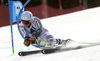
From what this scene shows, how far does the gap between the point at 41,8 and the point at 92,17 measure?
2.84m

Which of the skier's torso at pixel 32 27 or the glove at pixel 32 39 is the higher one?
the skier's torso at pixel 32 27

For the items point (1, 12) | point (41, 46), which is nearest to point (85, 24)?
point (41, 46)

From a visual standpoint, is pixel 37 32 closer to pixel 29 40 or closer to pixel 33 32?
pixel 33 32

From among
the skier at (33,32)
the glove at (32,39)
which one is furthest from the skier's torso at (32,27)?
the glove at (32,39)

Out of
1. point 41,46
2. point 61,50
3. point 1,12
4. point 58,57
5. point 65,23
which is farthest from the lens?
point 1,12

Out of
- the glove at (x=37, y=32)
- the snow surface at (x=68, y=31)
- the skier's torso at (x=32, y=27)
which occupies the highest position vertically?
the skier's torso at (x=32, y=27)

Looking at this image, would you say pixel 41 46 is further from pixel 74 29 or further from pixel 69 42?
pixel 74 29

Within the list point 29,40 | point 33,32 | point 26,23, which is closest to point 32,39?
point 29,40

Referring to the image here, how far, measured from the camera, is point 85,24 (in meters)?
8.98

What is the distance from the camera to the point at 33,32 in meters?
A: 5.22

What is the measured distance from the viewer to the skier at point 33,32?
16.4 feet

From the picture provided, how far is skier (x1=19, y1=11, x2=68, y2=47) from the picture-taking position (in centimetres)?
500

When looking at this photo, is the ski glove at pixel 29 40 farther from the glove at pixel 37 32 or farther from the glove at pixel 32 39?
the glove at pixel 37 32

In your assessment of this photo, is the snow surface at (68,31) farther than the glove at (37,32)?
Yes
